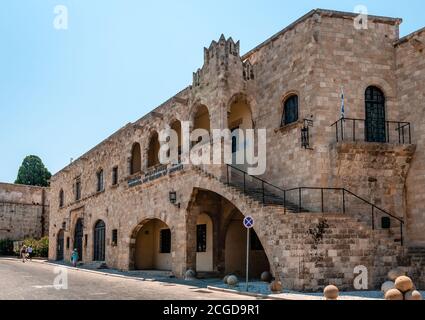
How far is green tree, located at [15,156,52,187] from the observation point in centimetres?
6619

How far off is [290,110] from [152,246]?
1276 cm

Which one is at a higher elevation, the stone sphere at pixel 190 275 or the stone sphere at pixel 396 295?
the stone sphere at pixel 396 295

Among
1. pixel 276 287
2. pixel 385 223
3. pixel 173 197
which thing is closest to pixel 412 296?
pixel 276 287

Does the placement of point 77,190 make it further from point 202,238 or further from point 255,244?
point 255,244

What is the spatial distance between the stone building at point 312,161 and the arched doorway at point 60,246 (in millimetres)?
19562

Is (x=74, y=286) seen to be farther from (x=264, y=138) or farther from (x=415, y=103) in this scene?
(x=415, y=103)

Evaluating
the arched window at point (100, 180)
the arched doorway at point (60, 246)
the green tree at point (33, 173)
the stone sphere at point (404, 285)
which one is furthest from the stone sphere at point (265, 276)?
the green tree at point (33, 173)

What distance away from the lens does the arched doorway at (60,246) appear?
40.6 m

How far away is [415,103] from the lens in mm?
17828

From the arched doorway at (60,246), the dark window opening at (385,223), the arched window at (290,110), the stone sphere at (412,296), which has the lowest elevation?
the arched doorway at (60,246)

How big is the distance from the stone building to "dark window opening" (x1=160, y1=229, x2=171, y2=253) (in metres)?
3.34

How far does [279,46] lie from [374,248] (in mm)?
8627

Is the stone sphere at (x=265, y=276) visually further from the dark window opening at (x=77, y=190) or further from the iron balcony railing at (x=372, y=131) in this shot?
the dark window opening at (x=77, y=190)
